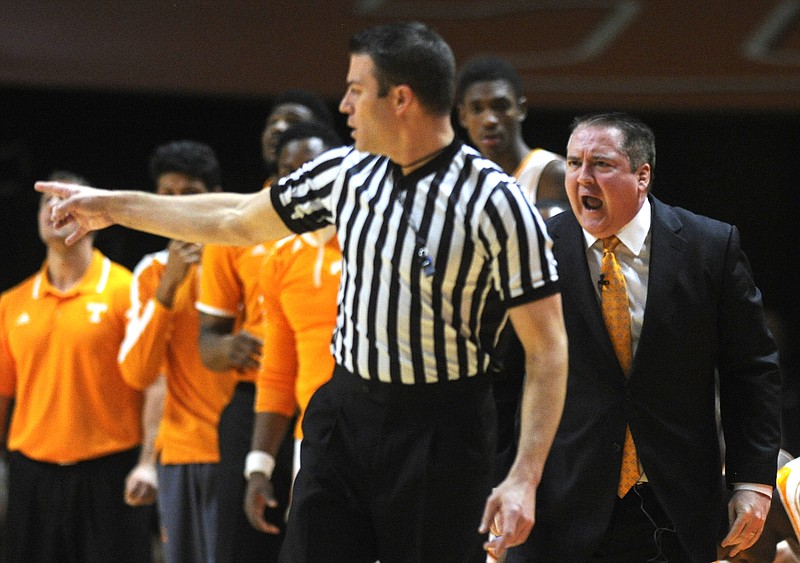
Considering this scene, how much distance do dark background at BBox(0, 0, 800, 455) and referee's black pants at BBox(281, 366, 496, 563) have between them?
536cm

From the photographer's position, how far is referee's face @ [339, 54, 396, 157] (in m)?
2.92

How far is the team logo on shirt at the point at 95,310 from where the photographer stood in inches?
207

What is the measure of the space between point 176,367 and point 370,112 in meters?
2.50

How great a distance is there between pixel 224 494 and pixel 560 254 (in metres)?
1.83

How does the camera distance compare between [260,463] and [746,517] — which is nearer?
[746,517]

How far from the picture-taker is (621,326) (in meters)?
3.36

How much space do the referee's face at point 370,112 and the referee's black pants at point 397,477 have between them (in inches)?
21.0

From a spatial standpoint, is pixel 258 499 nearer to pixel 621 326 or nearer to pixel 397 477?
pixel 397 477

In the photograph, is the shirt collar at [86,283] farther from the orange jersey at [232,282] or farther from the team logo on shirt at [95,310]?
the orange jersey at [232,282]

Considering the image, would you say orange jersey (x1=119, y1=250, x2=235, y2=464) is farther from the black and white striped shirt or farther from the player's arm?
the black and white striped shirt

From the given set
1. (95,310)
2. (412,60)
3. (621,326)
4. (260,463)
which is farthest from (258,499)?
(412,60)

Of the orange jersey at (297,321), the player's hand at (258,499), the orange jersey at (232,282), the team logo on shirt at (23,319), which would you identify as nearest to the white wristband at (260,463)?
the player's hand at (258,499)

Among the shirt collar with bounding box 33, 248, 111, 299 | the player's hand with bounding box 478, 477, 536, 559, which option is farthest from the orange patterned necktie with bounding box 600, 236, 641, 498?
the shirt collar with bounding box 33, 248, 111, 299

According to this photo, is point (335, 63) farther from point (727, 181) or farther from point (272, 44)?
point (727, 181)
